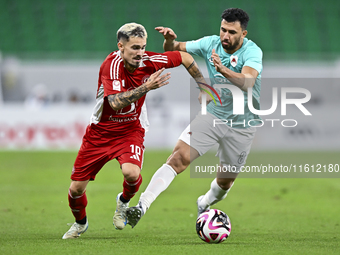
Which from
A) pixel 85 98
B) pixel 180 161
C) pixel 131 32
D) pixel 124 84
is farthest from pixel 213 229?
pixel 85 98

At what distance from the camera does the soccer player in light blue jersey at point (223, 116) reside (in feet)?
20.4

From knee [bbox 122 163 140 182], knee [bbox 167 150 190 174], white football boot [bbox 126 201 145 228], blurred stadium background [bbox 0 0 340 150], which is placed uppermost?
knee [bbox 122 163 140 182]

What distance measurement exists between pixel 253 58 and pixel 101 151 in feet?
7.02

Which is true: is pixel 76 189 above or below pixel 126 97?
below

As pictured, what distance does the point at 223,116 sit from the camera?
6.62 meters

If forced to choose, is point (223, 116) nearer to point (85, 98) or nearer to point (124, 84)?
point (124, 84)

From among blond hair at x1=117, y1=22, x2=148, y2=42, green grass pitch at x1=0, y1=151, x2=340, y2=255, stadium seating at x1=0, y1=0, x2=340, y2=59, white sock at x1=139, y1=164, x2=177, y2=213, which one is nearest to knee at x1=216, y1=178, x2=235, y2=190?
green grass pitch at x1=0, y1=151, x2=340, y2=255

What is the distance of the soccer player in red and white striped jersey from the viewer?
556 centimetres

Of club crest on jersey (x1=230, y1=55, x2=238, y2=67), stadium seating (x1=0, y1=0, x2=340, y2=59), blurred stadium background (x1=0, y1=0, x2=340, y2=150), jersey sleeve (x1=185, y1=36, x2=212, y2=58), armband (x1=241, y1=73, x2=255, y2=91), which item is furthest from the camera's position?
stadium seating (x1=0, y1=0, x2=340, y2=59)

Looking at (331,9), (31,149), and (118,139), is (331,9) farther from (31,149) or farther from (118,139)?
(118,139)

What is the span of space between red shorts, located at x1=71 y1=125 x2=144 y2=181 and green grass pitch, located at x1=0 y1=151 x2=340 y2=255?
78 cm

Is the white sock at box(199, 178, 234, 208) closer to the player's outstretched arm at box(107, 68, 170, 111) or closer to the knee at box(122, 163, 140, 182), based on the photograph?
the knee at box(122, 163, 140, 182)

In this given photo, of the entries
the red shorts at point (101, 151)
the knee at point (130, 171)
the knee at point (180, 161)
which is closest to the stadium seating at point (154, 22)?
the knee at point (180, 161)

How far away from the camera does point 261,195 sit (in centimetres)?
988
